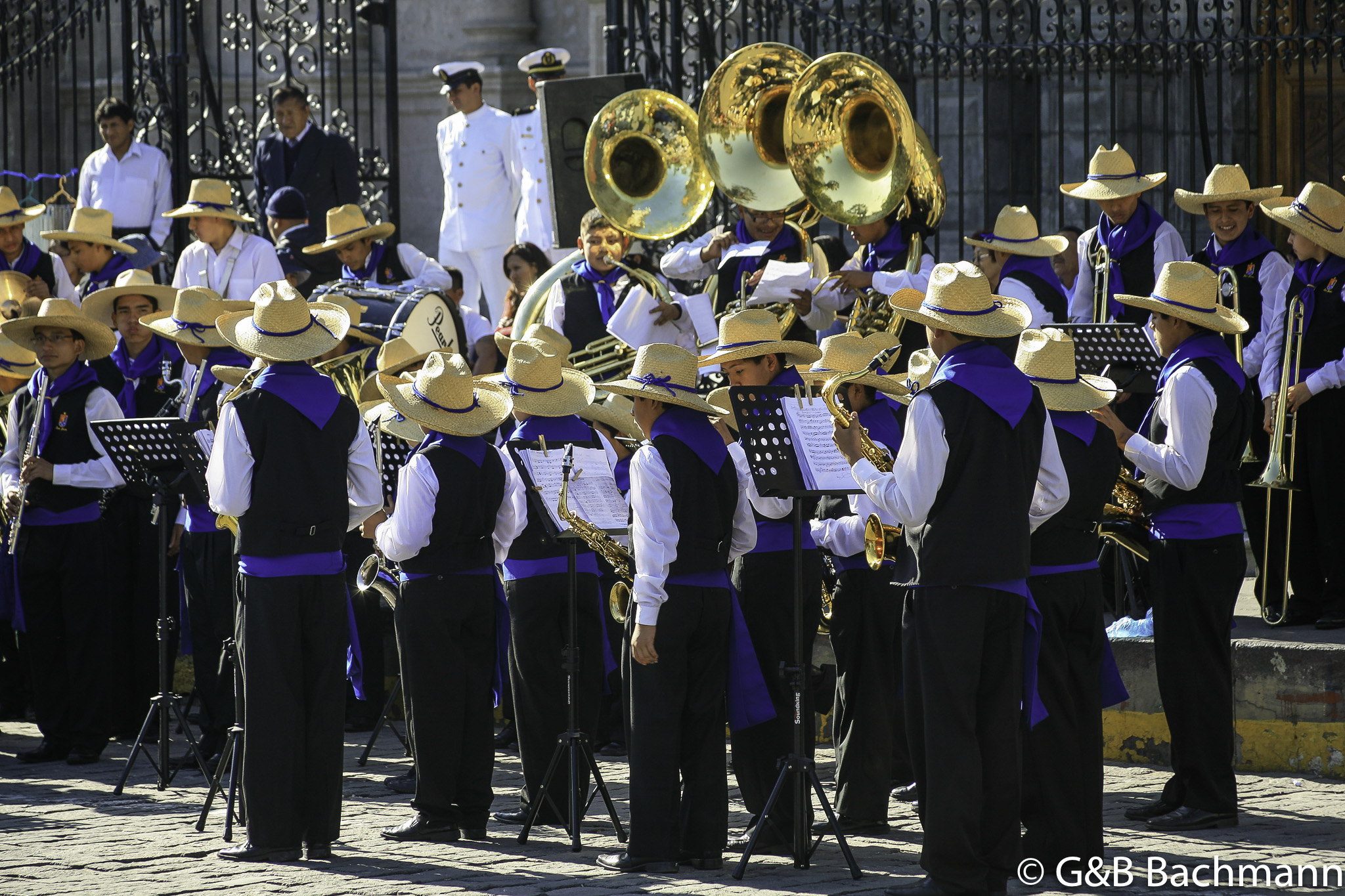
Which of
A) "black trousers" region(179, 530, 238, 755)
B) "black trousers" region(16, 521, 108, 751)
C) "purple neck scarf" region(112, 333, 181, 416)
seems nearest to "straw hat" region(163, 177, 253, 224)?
"purple neck scarf" region(112, 333, 181, 416)

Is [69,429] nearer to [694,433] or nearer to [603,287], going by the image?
[603,287]

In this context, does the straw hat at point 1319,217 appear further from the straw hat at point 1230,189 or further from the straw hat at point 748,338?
the straw hat at point 748,338

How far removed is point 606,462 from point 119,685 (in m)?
3.72

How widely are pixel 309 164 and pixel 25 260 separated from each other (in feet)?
6.49

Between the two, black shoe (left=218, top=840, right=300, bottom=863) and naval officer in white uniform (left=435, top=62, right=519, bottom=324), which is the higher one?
naval officer in white uniform (left=435, top=62, right=519, bottom=324)

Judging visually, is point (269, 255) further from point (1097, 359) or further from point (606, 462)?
point (1097, 359)

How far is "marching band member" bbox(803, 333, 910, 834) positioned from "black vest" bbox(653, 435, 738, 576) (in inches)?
29.7

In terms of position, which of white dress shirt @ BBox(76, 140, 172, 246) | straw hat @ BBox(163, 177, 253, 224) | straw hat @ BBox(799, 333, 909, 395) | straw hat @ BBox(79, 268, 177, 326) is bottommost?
straw hat @ BBox(799, 333, 909, 395)

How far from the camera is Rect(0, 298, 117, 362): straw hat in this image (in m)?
8.98

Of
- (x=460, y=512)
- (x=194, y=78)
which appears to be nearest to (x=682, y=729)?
(x=460, y=512)

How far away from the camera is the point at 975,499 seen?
19.5 feet

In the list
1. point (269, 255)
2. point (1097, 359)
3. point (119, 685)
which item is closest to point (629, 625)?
point (1097, 359)

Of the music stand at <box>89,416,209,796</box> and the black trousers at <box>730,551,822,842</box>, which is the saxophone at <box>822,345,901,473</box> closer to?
A: the black trousers at <box>730,551,822,842</box>

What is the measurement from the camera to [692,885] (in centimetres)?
639
